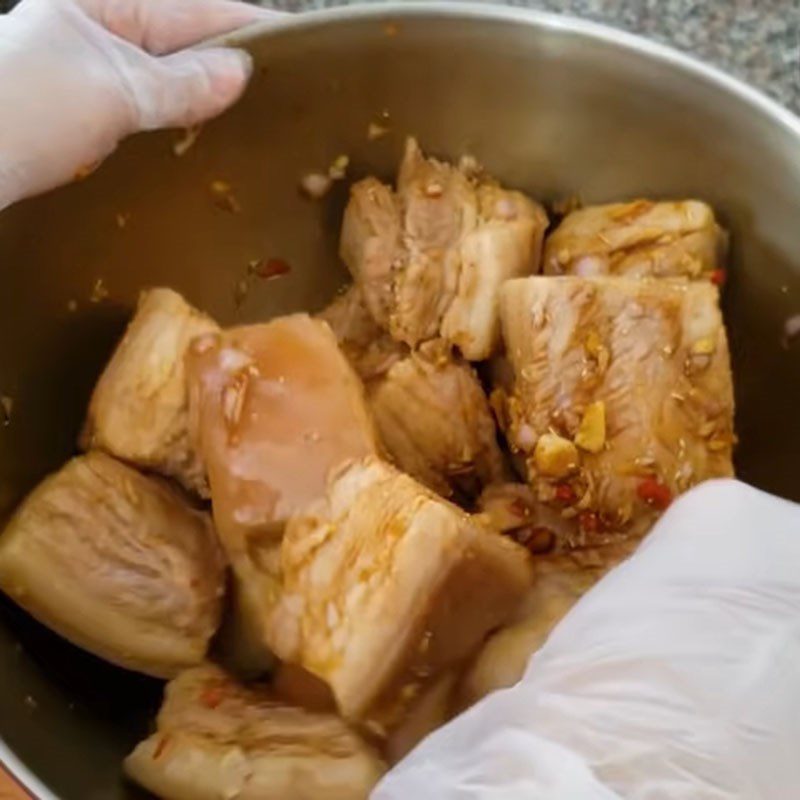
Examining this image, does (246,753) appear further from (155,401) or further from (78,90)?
(78,90)

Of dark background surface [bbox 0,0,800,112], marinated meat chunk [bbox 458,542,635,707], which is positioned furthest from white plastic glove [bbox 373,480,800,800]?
dark background surface [bbox 0,0,800,112]

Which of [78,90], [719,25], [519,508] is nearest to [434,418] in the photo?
[519,508]

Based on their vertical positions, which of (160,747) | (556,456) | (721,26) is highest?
(721,26)

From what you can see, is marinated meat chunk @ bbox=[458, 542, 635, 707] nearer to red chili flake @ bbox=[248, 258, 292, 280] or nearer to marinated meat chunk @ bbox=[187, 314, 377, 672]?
marinated meat chunk @ bbox=[187, 314, 377, 672]

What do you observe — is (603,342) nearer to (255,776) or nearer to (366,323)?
(366,323)

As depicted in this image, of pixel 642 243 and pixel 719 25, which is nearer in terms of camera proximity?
pixel 642 243

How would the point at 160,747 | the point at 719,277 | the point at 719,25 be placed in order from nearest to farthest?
the point at 160,747, the point at 719,277, the point at 719,25
